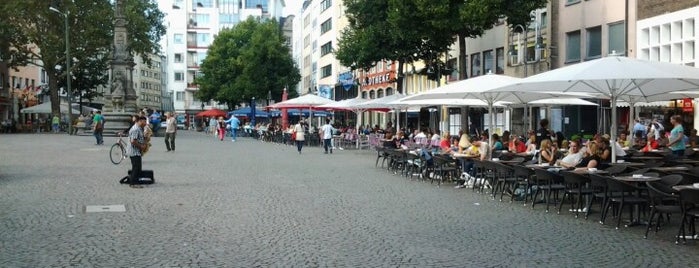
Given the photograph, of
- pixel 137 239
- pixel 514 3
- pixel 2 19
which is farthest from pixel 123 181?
pixel 2 19

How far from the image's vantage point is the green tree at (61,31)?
60.0m

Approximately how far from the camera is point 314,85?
103 meters

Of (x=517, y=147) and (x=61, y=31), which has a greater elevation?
(x=61, y=31)

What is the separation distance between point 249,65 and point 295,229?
7488 centimetres

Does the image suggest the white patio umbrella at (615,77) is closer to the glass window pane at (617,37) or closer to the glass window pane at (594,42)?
the glass window pane at (617,37)

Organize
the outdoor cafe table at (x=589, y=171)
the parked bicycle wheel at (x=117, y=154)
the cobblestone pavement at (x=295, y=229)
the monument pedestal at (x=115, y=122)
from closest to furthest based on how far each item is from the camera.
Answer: the cobblestone pavement at (x=295, y=229)
the outdoor cafe table at (x=589, y=171)
the parked bicycle wheel at (x=117, y=154)
the monument pedestal at (x=115, y=122)

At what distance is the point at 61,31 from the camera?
62188 millimetres

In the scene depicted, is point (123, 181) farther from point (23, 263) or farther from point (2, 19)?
point (2, 19)

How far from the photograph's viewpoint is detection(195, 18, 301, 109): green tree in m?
85.8

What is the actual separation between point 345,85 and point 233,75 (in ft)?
62.1

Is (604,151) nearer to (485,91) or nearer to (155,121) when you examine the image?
(485,91)

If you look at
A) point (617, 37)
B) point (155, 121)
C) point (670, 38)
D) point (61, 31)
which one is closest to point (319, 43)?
point (61, 31)

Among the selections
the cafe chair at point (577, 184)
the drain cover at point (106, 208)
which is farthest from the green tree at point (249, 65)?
the cafe chair at point (577, 184)

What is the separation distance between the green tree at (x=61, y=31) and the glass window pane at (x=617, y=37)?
3628cm
